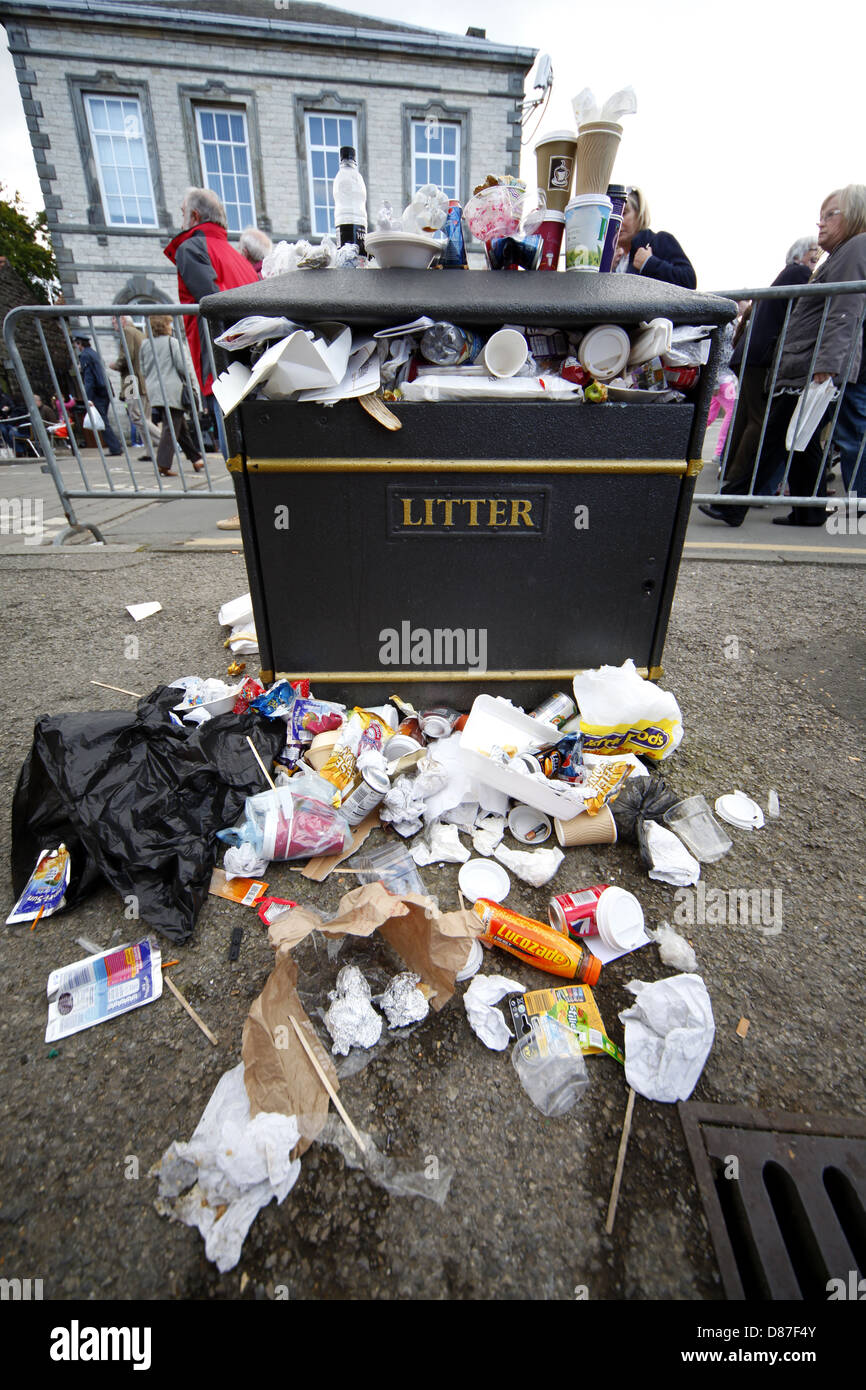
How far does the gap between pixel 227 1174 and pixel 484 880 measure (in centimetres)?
80

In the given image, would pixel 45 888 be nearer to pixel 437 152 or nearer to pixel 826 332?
pixel 826 332

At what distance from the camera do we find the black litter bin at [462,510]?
5.51 ft

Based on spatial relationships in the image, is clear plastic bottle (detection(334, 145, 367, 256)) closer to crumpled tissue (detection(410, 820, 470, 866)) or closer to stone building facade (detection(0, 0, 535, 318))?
crumpled tissue (detection(410, 820, 470, 866))

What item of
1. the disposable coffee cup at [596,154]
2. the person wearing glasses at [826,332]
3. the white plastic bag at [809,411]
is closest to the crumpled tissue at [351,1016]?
the disposable coffee cup at [596,154]

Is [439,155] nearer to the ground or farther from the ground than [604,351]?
farther from the ground

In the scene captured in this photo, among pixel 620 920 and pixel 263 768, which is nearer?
pixel 620 920

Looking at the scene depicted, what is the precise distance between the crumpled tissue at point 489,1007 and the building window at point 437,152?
17768 millimetres

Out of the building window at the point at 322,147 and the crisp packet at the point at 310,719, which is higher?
the building window at the point at 322,147

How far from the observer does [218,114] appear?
13.4 metres

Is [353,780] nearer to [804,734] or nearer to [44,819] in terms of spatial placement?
[44,819]

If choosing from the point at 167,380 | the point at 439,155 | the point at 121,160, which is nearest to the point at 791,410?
the point at 167,380

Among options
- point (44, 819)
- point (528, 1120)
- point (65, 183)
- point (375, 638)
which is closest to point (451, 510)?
point (375, 638)

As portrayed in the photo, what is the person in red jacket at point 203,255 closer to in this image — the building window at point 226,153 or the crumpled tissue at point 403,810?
the crumpled tissue at point 403,810

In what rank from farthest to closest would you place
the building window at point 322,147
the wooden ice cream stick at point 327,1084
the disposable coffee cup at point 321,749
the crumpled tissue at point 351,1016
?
the building window at point 322,147, the disposable coffee cup at point 321,749, the crumpled tissue at point 351,1016, the wooden ice cream stick at point 327,1084
